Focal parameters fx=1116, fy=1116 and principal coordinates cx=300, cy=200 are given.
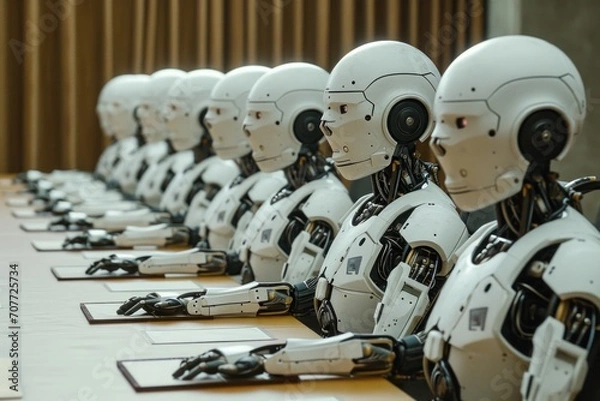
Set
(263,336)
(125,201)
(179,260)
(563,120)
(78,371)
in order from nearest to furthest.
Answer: (563,120) → (78,371) → (263,336) → (179,260) → (125,201)

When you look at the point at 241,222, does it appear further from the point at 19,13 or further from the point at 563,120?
the point at 19,13

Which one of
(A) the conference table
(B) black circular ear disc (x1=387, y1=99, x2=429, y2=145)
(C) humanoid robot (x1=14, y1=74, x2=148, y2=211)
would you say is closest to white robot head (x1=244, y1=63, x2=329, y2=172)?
(A) the conference table

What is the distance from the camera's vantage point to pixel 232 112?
4758 millimetres

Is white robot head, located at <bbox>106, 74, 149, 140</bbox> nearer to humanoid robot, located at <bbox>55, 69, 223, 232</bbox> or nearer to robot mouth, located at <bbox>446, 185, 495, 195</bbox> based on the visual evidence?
humanoid robot, located at <bbox>55, 69, 223, 232</bbox>

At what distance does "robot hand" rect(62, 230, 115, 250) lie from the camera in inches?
201

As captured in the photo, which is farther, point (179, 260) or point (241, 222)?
point (241, 222)

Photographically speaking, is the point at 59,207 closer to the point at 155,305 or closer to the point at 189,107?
the point at 189,107

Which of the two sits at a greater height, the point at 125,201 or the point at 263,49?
the point at 263,49

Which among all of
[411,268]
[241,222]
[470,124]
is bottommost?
[241,222]

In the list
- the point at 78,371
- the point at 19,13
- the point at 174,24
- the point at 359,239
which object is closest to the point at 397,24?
the point at 174,24

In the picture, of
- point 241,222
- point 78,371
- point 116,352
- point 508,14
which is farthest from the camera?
point 508,14

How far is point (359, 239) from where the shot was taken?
333cm

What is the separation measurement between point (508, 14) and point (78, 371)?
652 cm

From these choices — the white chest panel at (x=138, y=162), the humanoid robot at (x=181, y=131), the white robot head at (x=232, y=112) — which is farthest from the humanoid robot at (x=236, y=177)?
the white chest panel at (x=138, y=162)
